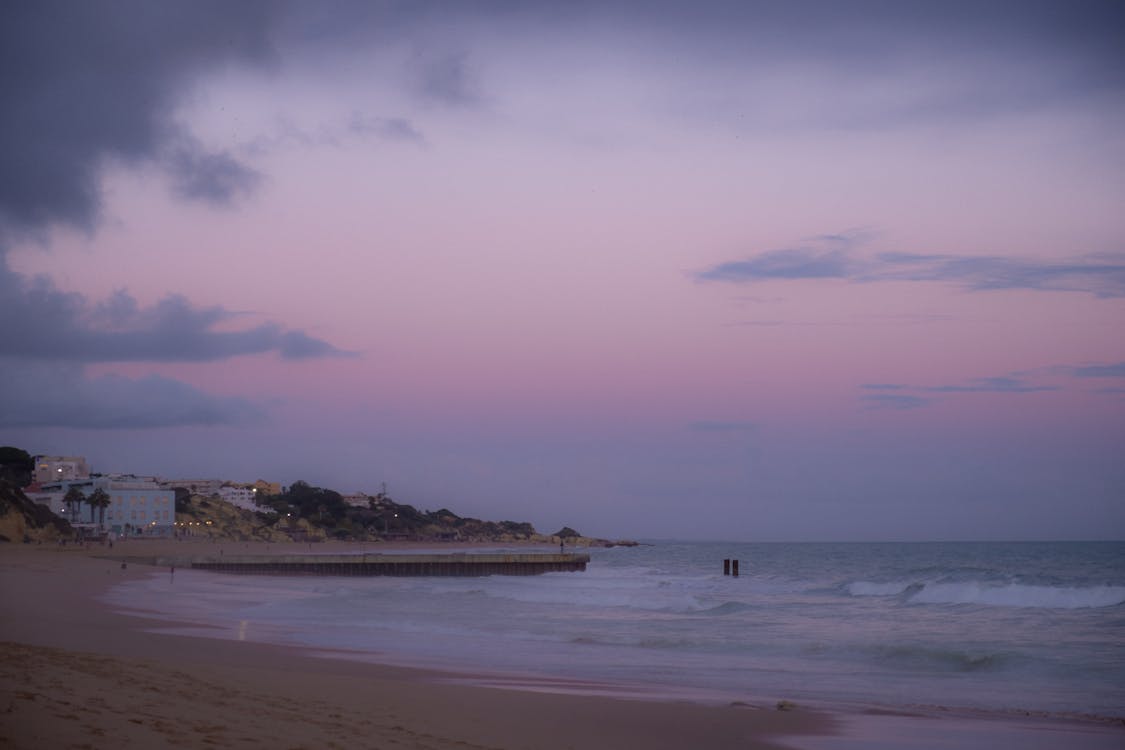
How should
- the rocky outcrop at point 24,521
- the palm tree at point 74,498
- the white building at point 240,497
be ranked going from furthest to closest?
1. the white building at point 240,497
2. the palm tree at point 74,498
3. the rocky outcrop at point 24,521

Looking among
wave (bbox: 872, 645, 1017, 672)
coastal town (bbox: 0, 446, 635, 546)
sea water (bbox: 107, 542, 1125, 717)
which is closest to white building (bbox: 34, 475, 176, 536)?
coastal town (bbox: 0, 446, 635, 546)

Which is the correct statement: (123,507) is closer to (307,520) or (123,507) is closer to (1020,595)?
(307,520)

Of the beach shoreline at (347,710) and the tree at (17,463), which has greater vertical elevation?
the tree at (17,463)

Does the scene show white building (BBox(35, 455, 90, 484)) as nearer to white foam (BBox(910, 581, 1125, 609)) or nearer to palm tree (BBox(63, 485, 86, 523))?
palm tree (BBox(63, 485, 86, 523))

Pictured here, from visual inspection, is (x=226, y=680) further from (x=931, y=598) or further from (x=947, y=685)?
(x=931, y=598)

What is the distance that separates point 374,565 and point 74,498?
176ft

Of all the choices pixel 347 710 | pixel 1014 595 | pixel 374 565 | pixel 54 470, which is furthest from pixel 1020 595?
pixel 54 470

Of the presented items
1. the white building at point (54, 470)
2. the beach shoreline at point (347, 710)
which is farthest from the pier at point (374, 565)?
the white building at point (54, 470)

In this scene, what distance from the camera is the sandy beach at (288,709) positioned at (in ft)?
25.1

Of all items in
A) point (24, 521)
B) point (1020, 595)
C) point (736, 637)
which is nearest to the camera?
point (736, 637)

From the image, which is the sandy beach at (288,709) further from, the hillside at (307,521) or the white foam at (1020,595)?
the hillside at (307,521)

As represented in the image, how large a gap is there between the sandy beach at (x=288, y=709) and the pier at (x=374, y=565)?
4208 cm

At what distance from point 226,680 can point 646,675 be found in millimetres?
7482

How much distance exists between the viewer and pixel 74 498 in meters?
99.8
